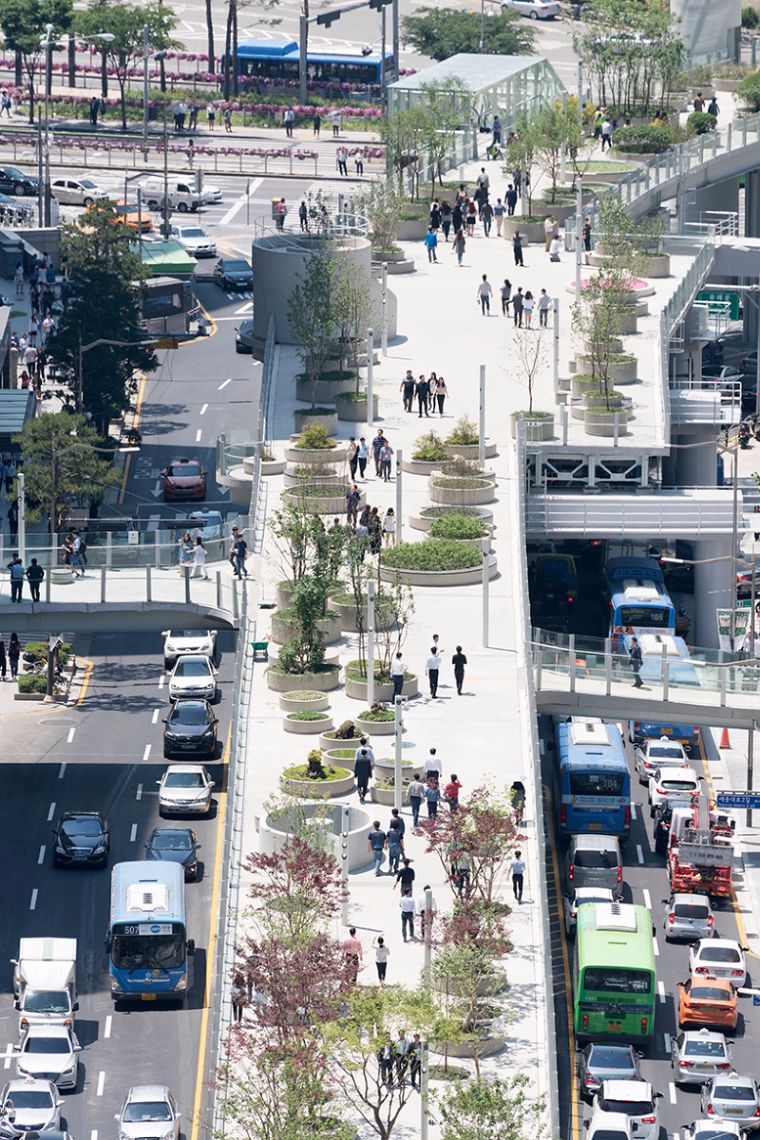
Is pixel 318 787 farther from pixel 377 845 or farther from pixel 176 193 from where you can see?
pixel 176 193

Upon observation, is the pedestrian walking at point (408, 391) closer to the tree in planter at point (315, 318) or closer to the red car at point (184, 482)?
the tree in planter at point (315, 318)

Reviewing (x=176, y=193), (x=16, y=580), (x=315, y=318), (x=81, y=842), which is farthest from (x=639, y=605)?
(x=176, y=193)

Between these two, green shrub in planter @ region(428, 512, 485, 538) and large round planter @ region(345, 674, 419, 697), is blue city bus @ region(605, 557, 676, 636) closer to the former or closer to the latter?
green shrub in planter @ region(428, 512, 485, 538)

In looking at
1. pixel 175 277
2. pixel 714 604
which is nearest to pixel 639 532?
pixel 714 604

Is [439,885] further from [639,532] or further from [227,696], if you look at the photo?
[639,532]

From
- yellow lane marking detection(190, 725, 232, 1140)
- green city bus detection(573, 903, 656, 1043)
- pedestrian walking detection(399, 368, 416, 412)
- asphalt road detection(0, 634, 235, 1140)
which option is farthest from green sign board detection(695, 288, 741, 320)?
green city bus detection(573, 903, 656, 1043)
